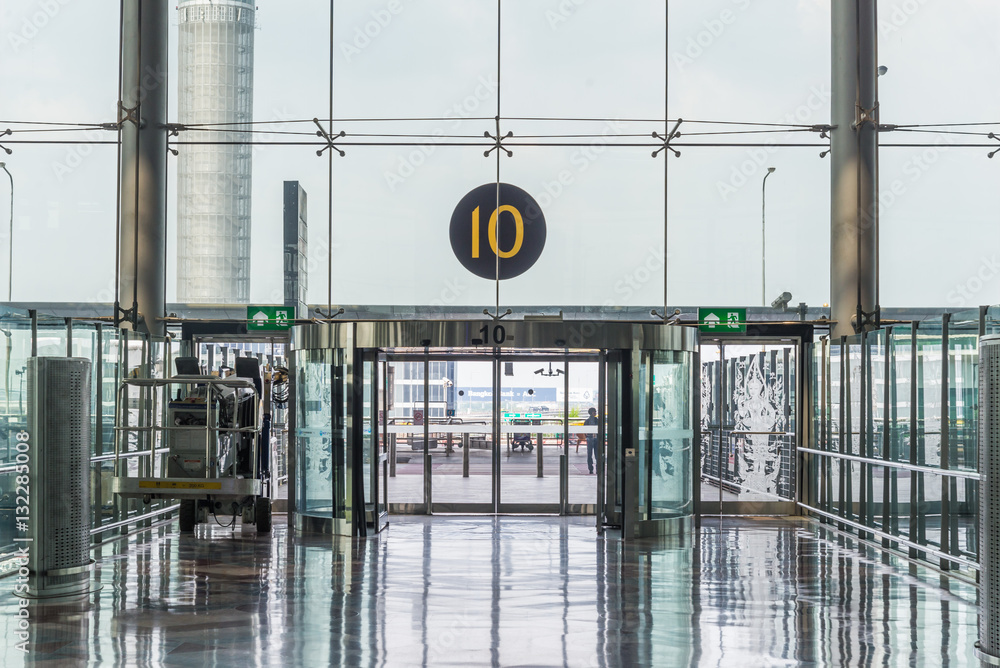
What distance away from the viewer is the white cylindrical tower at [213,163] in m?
34.7

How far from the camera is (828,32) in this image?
13930mm

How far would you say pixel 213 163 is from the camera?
34375mm

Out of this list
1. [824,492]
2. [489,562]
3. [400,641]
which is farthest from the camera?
[824,492]

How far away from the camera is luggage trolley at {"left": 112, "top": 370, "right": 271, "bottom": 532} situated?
9734 millimetres

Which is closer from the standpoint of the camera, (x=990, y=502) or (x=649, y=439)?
(x=990, y=502)

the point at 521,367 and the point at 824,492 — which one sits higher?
the point at 521,367

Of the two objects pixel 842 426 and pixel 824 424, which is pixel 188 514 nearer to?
pixel 842 426

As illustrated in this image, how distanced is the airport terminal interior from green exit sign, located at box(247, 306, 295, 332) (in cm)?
5

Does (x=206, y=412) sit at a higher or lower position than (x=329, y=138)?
lower

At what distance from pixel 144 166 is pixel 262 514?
17.1ft

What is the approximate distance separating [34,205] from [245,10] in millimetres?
23930

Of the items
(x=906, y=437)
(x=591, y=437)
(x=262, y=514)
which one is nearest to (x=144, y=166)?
(x=262, y=514)

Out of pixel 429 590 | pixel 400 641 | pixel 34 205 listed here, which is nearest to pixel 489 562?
pixel 429 590

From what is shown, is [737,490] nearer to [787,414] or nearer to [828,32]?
[787,414]
